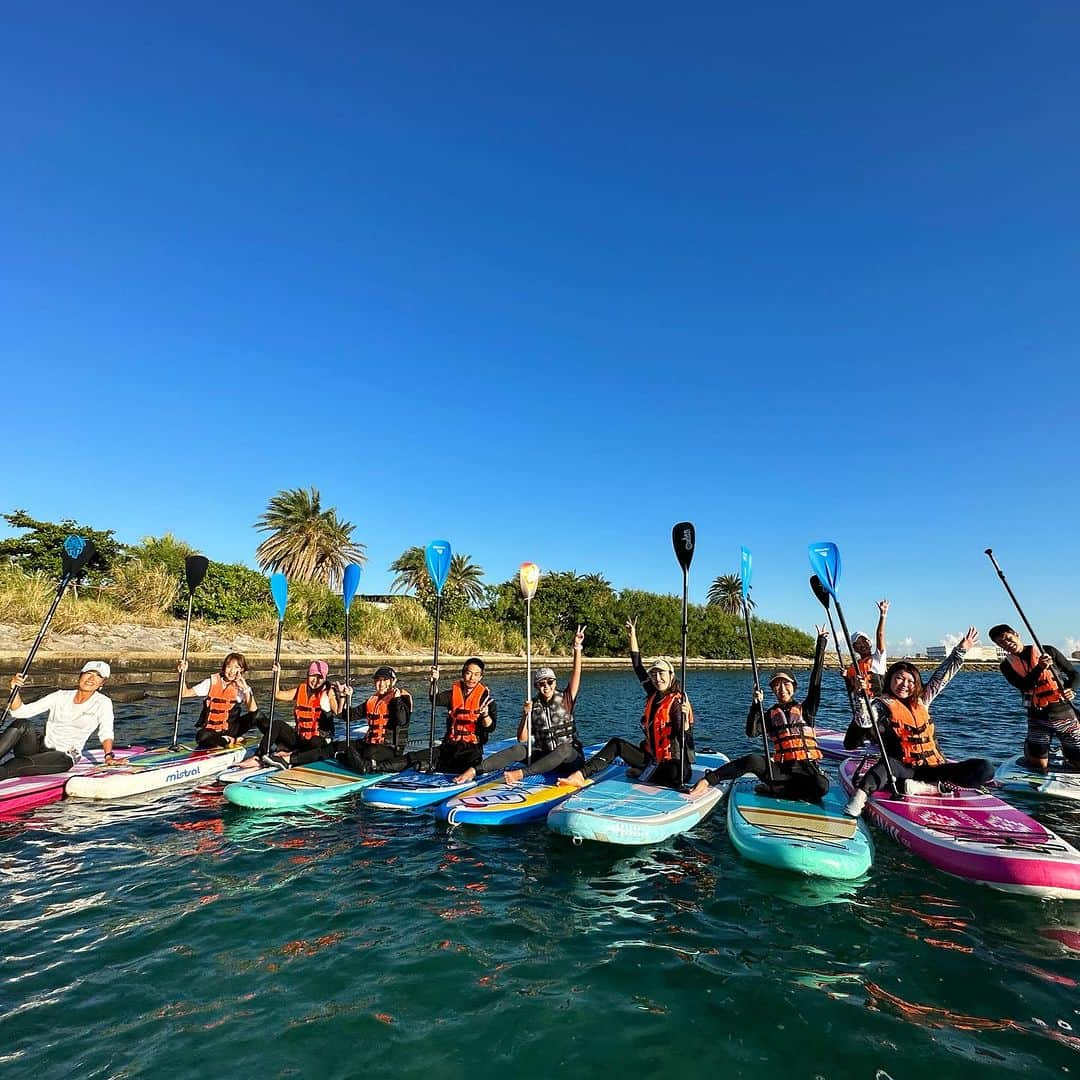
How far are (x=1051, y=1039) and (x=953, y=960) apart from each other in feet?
3.00

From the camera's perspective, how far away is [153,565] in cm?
3228

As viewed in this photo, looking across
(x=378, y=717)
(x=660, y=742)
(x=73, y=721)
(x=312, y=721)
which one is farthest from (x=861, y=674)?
(x=73, y=721)

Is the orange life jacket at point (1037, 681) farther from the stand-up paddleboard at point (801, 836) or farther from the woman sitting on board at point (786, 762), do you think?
the stand-up paddleboard at point (801, 836)

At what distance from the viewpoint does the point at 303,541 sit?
45.3 metres

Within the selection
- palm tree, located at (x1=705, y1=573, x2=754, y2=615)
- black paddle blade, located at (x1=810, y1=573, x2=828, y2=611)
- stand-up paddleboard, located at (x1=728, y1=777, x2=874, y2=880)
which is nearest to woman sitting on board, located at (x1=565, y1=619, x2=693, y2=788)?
stand-up paddleboard, located at (x1=728, y1=777, x2=874, y2=880)

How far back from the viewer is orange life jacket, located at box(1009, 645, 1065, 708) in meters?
9.44

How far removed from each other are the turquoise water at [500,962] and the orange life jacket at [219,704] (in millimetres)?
3660

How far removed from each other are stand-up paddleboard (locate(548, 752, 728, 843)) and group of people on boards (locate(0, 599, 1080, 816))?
10.8 inches

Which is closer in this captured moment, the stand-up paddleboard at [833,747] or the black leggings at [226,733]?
the black leggings at [226,733]

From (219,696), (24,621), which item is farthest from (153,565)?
(219,696)

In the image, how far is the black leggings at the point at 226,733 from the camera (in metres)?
10.8

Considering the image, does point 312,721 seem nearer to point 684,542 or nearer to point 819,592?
point 684,542

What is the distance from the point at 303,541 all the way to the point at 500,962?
→ 4414cm

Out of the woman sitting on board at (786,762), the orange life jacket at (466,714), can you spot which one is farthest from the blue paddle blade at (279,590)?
the woman sitting on board at (786,762)
